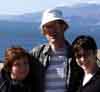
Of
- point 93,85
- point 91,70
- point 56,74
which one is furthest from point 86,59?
point 56,74

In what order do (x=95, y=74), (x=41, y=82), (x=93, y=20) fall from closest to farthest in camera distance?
1. (x=95, y=74)
2. (x=41, y=82)
3. (x=93, y=20)

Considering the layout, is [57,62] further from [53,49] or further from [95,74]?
[95,74]

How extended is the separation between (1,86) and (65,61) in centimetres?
94

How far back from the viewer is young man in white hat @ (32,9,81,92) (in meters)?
7.00

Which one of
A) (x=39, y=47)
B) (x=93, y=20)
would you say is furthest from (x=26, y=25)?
(x=39, y=47)

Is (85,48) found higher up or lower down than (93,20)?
higher up

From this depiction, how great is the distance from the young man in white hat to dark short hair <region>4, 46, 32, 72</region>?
14.3 inches

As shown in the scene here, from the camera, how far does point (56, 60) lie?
23.2 ft

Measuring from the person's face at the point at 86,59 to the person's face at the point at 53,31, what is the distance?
524mm

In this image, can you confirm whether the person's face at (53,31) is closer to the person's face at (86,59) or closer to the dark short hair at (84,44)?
the dark short hair at (84,44)

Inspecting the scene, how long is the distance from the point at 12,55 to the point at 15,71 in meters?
0.20

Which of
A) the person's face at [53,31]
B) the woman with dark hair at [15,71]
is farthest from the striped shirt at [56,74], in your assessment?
the woman with dark hair at [15,71]


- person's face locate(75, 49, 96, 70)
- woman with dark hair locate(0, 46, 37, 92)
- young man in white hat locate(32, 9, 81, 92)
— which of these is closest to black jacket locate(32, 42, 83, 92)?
young man in white hat locate(32, 9, 81, 92)

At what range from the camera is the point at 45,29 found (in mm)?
7074
